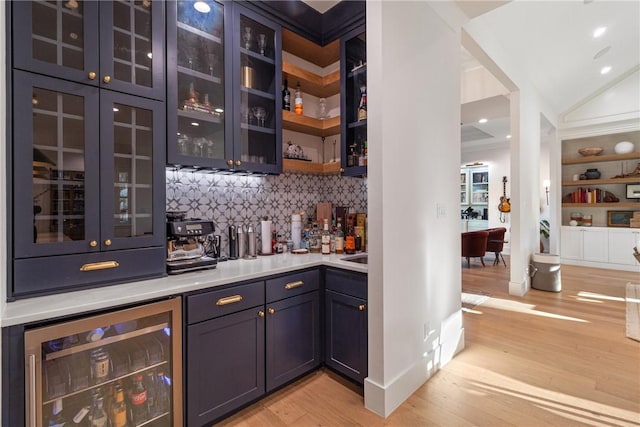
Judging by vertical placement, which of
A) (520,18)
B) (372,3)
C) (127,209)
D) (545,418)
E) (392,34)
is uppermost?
(520,18)

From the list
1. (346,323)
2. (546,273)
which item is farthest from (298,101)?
(546,273)

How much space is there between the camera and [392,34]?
1841 millimetres

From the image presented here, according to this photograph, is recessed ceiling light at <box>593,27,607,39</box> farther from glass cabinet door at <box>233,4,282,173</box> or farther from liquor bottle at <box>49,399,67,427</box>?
liquor bottle at <box>49,399,67,427</box>

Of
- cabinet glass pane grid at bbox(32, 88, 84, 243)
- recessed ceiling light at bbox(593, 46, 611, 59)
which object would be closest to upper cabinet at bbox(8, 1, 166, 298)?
cabinet glass pane grid at bbox(32, 88, 84, 243)

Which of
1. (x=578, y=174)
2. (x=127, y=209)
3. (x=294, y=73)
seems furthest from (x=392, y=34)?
(x=578, y=174)

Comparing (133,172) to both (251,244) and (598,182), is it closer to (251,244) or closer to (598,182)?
(251,244)

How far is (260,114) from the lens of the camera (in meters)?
2.41

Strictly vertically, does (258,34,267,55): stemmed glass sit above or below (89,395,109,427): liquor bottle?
above

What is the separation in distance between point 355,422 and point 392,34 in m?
2.37

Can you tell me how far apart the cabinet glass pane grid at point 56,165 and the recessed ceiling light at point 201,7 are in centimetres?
103

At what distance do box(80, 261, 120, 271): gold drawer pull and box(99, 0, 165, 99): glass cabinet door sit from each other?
36.3 inches

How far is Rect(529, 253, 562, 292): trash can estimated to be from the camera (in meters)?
4.33

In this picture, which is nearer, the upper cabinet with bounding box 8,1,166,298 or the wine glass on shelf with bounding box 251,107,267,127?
the upper cabinet with bounding box 8,1,166,298

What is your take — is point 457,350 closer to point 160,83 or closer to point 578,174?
point 160,83
